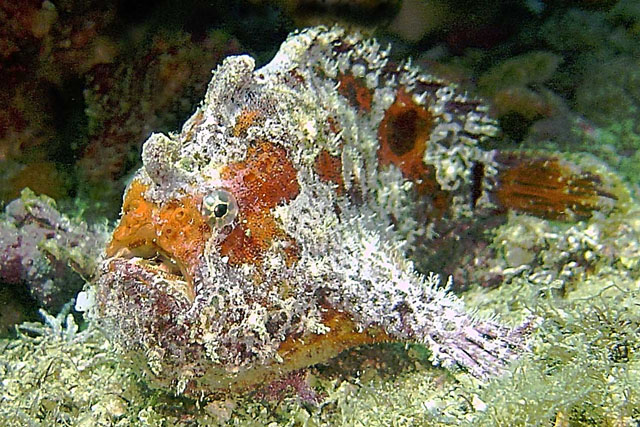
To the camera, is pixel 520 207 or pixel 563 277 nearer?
pixel 563 277

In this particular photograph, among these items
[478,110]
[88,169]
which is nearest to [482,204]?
[478,110]

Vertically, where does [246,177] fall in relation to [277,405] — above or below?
above

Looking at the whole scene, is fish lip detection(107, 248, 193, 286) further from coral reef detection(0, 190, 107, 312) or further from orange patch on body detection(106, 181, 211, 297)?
coral reef detection(0, 190, 107, 312)

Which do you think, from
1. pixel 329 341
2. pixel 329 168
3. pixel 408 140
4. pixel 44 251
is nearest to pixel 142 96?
pixel 44 251

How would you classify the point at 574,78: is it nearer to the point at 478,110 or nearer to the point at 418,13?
the point at 478,110

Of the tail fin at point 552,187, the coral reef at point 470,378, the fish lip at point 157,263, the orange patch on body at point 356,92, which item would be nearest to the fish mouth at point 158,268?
the fish lip at point 157,263

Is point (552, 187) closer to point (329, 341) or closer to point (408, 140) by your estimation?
point (408, 140)

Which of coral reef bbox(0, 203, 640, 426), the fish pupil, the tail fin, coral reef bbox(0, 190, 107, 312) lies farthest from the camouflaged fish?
coral reef bbox(0, 190, 107, 312)

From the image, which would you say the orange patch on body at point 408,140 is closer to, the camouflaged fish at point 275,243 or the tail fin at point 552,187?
the camouflaged fish at point 275,243
